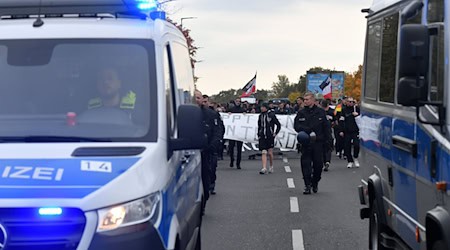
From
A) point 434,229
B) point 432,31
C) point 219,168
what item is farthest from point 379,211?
point 219,168

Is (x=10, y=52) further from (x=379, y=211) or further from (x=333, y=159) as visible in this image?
(x=333, y=159)

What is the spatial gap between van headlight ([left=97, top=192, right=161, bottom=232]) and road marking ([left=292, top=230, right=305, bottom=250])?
15.8 ft

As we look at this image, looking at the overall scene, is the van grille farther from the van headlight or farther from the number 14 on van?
the number 14 on van

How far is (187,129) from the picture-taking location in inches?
215

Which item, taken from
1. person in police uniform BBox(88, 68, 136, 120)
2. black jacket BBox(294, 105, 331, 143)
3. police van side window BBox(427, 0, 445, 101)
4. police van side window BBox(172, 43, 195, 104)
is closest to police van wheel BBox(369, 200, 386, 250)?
police van side window BBox(172, 43, 195, 104)

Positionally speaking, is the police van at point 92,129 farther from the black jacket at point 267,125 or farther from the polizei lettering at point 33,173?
the black jacket at point 267,125

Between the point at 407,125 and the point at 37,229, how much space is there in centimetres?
299

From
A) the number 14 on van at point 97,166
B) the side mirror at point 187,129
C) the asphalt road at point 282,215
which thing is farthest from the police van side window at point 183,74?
the asphalt road at point 282,215

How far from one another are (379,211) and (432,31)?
2.86 meters

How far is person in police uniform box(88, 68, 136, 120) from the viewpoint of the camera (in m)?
5.51

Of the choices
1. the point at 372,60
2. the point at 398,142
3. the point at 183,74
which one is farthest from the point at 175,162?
the point at 372,60

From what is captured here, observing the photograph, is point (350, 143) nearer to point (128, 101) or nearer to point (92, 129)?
point (128, 101)

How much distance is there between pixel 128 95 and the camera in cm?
557

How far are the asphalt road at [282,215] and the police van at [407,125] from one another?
134 centimetres
